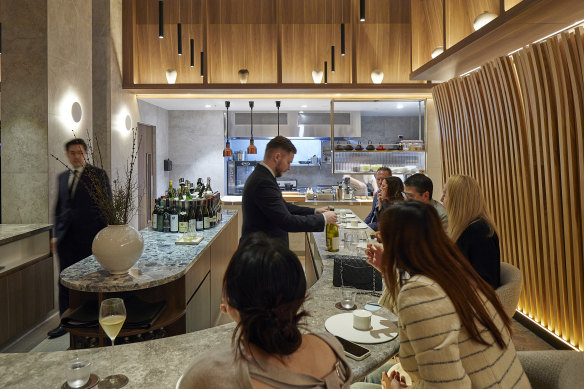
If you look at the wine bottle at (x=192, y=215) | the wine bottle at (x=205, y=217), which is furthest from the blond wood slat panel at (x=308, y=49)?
the wine bottle at (x=192, y=215)

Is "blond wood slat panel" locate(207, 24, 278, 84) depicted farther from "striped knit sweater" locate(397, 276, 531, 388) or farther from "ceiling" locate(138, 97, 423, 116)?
"striped knit sweater" locate(397, 276, 531, 388)

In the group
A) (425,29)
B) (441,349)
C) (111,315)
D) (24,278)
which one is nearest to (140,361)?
(111,315)

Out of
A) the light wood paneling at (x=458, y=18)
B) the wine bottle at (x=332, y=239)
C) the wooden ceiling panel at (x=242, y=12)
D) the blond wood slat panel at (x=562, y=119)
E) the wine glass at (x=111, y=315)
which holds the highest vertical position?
the wooden ceiling panel at (x=242, y=12)

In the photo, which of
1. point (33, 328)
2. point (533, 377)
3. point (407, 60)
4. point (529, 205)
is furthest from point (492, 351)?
point (407, 60)

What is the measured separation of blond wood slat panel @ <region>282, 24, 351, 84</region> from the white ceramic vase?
16.4ft

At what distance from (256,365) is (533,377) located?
4.33 ft

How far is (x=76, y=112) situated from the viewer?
15.5 feet

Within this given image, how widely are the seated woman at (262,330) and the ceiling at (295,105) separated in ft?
22.3

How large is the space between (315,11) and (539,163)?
4.53 metres

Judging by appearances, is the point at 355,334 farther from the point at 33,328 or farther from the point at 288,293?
the point at 33,328

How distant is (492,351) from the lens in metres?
1.32

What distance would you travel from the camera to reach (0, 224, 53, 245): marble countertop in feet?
11.7

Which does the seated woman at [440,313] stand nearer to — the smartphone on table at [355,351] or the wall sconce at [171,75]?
the smartphone on table at [355,351]

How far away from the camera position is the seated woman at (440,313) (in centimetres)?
121
